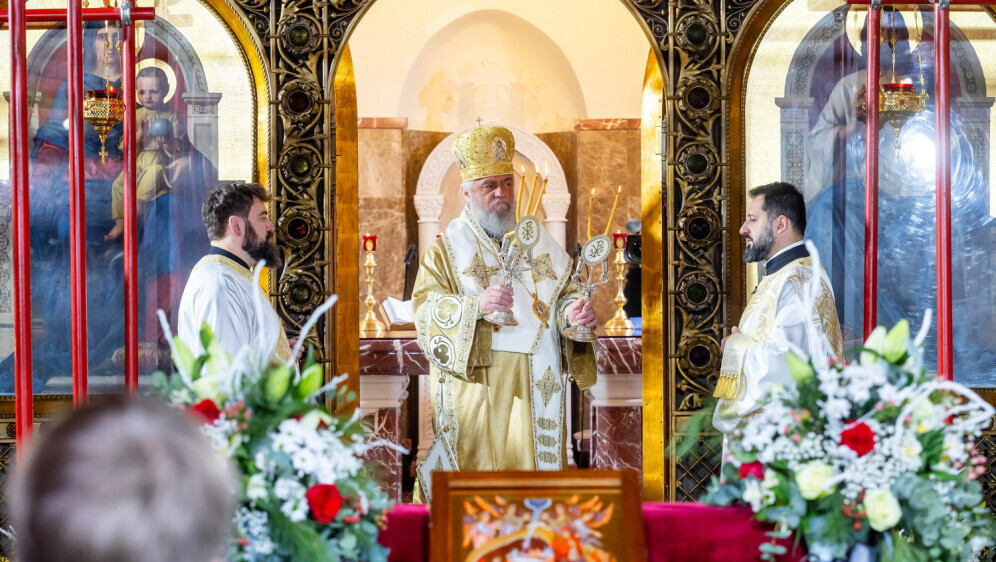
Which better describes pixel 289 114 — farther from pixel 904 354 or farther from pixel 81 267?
pixel 904 354

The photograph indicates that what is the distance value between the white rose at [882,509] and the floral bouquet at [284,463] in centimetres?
115

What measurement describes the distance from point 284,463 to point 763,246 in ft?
9.96

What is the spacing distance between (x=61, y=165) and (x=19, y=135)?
2.63 meters

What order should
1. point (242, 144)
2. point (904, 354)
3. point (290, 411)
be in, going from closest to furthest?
1. point (290, 411)
2. point (904, 354)
3. point (242, 144)

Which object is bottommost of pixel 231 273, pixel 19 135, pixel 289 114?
pixel 231 273

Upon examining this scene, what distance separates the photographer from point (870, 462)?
2.47 metres

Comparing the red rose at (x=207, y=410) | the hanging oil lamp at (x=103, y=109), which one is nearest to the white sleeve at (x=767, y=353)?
the red rose at (x=207, y=410)

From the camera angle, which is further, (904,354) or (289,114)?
(289,114)

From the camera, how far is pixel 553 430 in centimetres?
509

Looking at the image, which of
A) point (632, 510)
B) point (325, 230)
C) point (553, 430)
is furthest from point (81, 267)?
point (553, 430)

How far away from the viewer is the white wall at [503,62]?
32.0 ft

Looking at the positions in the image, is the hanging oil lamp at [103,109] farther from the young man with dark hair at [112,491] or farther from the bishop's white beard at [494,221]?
the young man with dark hair at [112,491]

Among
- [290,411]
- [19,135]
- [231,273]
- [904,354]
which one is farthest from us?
[231,273]

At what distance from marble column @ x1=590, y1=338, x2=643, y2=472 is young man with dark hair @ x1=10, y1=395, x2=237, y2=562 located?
5.84 m
